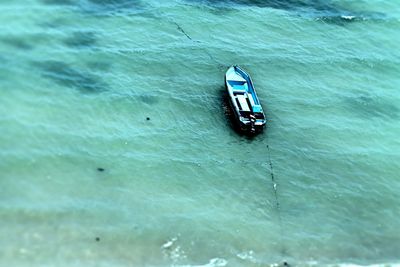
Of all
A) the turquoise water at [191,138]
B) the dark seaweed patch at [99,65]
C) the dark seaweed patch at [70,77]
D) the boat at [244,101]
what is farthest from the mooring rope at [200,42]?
the dark seaweed patch at [70,77]

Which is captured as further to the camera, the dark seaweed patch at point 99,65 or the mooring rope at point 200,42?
the mooring rope at point 200,42

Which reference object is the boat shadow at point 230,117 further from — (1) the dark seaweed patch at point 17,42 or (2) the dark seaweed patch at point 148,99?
(1) the dark seaweed patch at point 17,42

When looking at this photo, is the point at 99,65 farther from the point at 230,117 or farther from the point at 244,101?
the point at 244,101

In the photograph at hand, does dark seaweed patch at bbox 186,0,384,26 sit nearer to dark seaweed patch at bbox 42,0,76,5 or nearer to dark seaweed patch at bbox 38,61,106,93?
dark seaweed patch at bbox 42,0,76,5

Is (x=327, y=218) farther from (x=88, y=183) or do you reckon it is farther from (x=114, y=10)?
(x=114, y=10)

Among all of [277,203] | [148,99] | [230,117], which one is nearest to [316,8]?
[230,117]

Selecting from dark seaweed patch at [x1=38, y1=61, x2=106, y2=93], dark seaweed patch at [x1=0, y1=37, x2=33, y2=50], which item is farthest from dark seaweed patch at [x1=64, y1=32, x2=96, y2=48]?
dark seaweed patch at [x1=0, y1=37, x2=33, y2=50]

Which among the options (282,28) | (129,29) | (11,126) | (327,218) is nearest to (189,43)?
(129,29)
